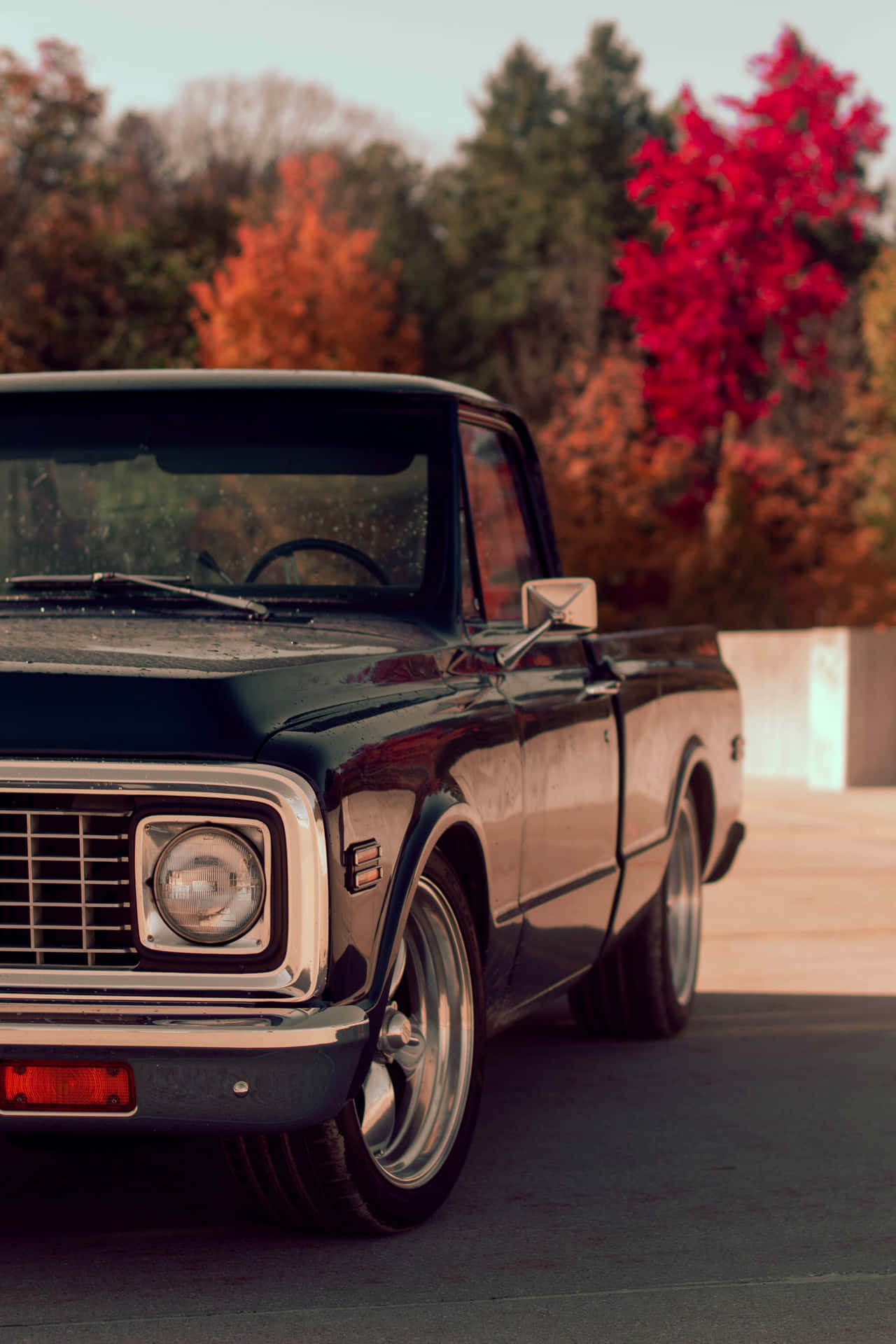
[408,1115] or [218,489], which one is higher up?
[218,489]

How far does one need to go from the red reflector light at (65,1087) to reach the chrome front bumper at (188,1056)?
0.02 metres

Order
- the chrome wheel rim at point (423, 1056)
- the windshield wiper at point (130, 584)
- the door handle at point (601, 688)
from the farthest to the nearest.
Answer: the door handle at point (601, 688)
the windshield wiper at point (130, 584)
the chrome wheel rim at point (423, 1056)

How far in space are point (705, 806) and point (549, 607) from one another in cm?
261

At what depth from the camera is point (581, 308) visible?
→ 132 ft

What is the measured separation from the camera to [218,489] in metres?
5.27

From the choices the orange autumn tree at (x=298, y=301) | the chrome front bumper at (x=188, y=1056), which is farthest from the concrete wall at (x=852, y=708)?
the orange autumn tree at (x=298, y=301)

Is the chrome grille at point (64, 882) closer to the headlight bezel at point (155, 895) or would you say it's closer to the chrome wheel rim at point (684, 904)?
the headlight bezel at point (155, 895)

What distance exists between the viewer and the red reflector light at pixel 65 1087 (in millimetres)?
3615

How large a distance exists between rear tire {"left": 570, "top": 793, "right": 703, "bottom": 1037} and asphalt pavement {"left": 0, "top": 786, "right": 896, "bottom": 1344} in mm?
97

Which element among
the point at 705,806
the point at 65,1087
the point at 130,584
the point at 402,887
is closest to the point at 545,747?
the point at 130,584

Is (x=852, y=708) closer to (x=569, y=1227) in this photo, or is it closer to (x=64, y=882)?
(x=569, y=1227)

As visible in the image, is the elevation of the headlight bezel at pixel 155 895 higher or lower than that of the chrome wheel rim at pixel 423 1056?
higher

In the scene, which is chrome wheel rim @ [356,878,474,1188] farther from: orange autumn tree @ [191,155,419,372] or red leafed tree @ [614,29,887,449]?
orange autumn tree @ [191,155,419,372]

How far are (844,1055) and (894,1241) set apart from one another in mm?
2179
